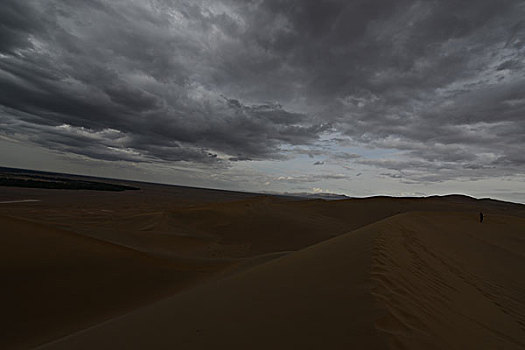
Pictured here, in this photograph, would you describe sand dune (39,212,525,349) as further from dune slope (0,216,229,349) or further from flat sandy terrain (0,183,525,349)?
dune slope (0,216,229,349)

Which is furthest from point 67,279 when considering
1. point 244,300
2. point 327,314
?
point 327,314

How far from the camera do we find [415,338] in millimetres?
2133

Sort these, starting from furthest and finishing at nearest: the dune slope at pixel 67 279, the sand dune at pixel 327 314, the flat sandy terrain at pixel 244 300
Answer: the dune slope at pixel 67 279 → the flat sandy terrain at pixel 244 300 → the sand dune at pixel 327 314

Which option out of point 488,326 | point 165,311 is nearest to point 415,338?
point 488,326

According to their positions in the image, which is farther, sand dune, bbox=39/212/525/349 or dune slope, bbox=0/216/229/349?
dune slope, bbox=0/216/229/349

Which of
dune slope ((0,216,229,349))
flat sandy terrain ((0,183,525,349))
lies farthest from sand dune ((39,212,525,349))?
dune slope ((0,216,229,349))

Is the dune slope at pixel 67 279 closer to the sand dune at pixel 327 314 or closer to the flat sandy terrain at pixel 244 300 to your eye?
the flat sandy terrain at pixel 244 300

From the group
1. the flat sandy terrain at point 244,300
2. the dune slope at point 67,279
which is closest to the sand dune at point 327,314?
the flat sandy terrain at point 244,300

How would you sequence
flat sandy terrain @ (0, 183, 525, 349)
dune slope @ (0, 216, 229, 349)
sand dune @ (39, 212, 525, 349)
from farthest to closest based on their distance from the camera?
dune slope @ (0, 216, 229, 349)
flat sandy terrain @ (0, 183, 525, 349)
sand dune @ (39, 212, 525, 349)

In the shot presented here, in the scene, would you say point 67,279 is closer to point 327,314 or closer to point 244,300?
point 244,300

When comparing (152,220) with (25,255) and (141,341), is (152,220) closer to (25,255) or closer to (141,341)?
(25,255)

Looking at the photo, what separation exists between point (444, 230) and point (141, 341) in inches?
624

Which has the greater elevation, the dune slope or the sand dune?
the sand dune

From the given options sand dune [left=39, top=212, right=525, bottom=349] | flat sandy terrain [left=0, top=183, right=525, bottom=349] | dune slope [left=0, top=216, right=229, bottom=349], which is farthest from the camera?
dune slope [left=0, top=216, right=229, bottom=349]
